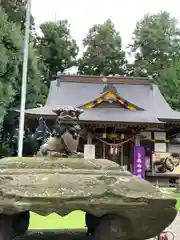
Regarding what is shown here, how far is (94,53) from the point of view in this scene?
32.6 meters

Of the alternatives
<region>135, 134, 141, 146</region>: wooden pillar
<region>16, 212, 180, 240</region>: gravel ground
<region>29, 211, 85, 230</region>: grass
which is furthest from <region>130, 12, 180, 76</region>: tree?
<region>16, 212, 180, 240</region>: gravel ground

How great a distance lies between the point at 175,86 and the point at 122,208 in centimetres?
2536

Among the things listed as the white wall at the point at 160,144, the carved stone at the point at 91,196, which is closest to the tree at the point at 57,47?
the white wall at the point at 160,144

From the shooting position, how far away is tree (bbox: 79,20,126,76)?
32.6 metres

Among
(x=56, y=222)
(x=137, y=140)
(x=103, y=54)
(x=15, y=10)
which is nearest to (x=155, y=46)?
(x=103, y=54)

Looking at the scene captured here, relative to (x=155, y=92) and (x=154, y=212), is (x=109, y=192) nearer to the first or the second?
(x=154, y=212)

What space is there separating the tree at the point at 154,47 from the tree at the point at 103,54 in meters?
1.70

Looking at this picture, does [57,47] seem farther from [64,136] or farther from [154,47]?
[64,136]

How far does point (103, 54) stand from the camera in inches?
1291

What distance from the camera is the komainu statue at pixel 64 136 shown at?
3.32m

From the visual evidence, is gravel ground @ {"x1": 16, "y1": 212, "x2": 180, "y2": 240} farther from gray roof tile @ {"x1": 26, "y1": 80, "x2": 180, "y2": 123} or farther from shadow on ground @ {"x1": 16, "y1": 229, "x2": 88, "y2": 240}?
gray roof tile @ {"x1": 26, "y1": 80, "x2": 180, "y2": 123}

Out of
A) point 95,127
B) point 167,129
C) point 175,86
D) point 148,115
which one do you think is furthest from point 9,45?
point 175,86

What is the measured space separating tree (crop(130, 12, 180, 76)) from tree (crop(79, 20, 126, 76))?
5.56ft

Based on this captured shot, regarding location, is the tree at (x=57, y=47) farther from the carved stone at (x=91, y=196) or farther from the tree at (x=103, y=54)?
the carved stone at (x=91, y=196)
